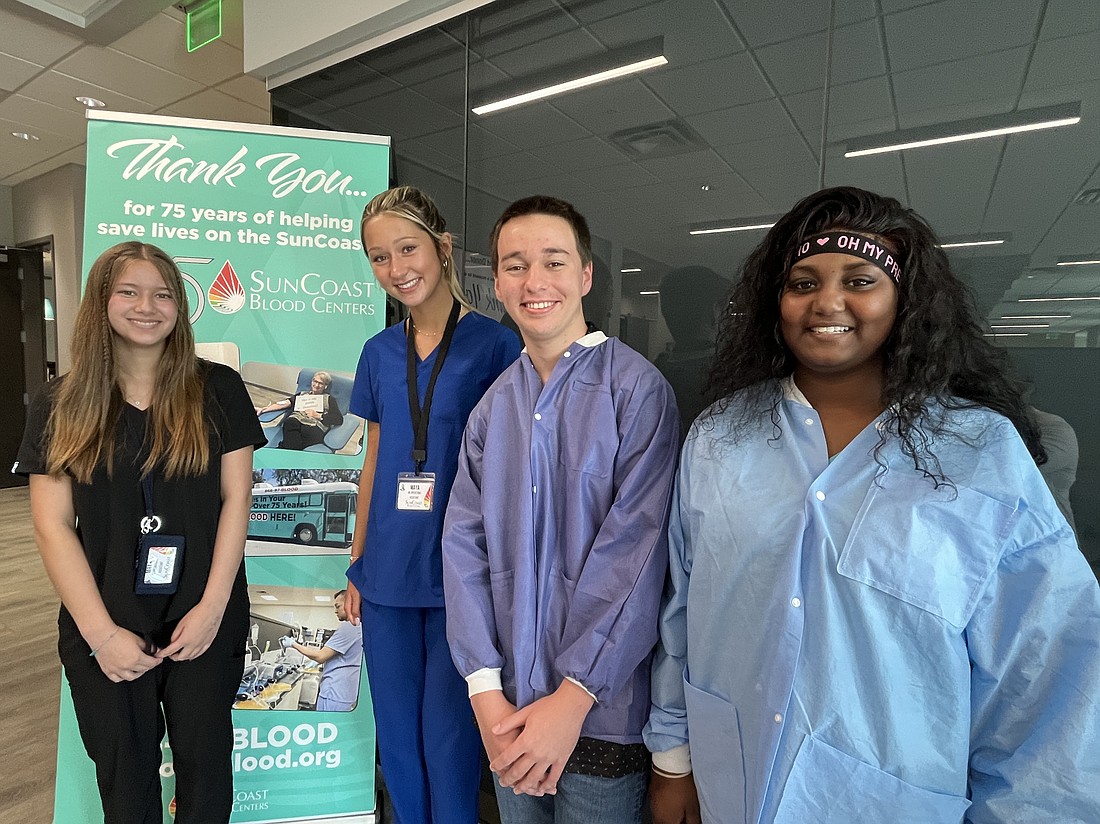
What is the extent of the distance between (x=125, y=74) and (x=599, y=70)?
390cm

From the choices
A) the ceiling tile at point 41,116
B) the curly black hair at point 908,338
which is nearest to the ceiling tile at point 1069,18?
the curly black hair at point 908,338

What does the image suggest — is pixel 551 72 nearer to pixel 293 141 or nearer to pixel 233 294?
pixel 293 141

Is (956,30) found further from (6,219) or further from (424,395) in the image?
(6,219)

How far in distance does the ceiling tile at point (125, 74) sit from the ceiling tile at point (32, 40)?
2.8 inches

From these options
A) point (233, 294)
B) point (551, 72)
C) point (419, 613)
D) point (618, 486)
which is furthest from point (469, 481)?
point (551, 72)

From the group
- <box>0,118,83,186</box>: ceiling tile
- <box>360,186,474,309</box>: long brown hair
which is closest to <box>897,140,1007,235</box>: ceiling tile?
<box>360,186,474,309</box>: long brown hair

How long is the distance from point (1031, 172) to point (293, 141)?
2.16 meters

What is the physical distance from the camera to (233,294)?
2.09m

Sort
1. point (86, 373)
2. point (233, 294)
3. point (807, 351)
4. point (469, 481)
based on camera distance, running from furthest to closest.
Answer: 1. point (233, 294)
2. point (86, 373)
3. point (469, 481)
4. point (807, 351)

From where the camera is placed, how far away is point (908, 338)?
93cm

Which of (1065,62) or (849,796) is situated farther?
(1065,62)

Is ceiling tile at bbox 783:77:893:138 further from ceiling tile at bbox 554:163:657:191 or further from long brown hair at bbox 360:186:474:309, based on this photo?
long brown hair at bbox 360:186:474:309

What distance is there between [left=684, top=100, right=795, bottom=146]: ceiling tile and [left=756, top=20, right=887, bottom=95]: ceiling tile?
0.06 meters

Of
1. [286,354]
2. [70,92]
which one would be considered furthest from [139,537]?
[70,92]
